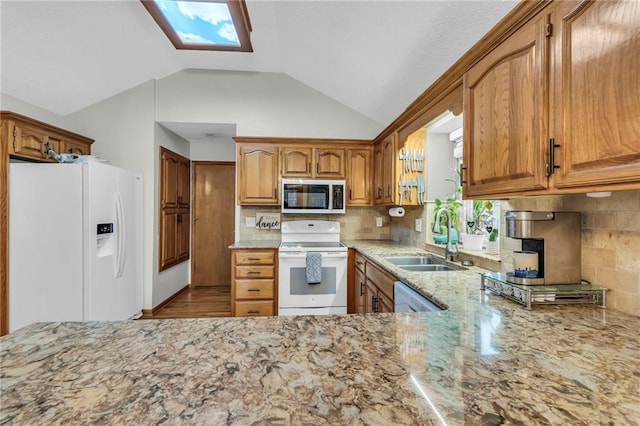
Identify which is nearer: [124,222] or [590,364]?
[590,364]

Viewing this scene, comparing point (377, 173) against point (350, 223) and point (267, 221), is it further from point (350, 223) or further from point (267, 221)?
point (267, 221)

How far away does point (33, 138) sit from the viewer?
2770 mm

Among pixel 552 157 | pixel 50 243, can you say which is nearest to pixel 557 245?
pixel 552 157

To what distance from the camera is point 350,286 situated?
3.18 m

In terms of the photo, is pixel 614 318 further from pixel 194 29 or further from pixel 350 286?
pixel 194 29

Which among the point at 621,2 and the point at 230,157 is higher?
the point at 230,157

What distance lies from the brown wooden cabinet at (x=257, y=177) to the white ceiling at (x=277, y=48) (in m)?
1.10

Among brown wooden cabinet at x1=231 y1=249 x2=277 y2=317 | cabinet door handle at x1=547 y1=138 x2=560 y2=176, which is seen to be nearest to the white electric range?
brown wooden cabinet at x1=231 y1=249 x2=277 y2=317

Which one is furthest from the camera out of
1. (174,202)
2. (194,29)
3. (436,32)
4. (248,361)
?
(174,202)

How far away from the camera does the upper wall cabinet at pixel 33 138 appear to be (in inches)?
100

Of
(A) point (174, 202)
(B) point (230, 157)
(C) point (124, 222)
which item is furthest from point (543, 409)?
(B) point (230, 157)

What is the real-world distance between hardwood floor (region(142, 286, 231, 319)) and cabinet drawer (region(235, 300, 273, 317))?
24.6 inches

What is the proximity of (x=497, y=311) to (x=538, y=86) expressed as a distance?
0.86 meters

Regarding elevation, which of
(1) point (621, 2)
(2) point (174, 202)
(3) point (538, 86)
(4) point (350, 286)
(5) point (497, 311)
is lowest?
(4) point (350, 286)
